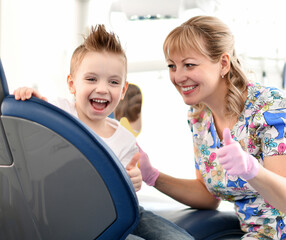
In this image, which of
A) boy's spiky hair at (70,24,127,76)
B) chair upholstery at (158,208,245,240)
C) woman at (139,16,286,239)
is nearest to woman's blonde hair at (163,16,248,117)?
woman at (139,16,286,239)

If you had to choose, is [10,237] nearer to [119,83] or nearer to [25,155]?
[25,155]

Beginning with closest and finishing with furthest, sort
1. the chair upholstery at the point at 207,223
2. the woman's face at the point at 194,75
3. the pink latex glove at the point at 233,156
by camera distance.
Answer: the pink latex glove at the point at 233,156 < the woman's face at the point at 194,75 < the chair upholstery at the point at 207,223

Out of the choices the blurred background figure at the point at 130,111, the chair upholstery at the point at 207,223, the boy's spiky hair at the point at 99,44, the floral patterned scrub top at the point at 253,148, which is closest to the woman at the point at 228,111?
the floral patterned scrub top at the point at 253,148

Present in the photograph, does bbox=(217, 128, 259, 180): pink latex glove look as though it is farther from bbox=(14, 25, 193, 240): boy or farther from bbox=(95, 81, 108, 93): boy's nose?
bbox=(95, 81, 108, 93): boy's nose

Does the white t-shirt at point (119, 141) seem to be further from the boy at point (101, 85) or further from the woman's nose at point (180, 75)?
the woman's nose at point (180, 75)

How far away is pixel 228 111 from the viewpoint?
167 cm

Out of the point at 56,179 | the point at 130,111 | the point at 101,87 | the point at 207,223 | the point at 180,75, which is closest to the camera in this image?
the point at 56,179

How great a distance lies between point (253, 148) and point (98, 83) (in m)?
0.61

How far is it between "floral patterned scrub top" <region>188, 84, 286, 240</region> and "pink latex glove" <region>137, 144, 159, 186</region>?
20cm

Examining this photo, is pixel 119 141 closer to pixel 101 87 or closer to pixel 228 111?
pixel 101 87

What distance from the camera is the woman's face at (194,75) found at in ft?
5.22

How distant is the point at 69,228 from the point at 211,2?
92.5 inches

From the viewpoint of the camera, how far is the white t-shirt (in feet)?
5.04

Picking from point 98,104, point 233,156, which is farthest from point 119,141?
point 233,156
